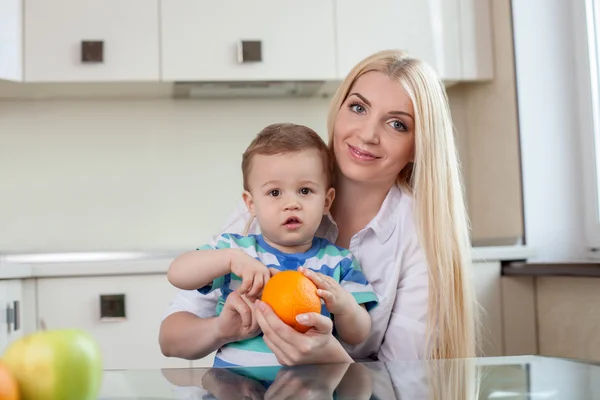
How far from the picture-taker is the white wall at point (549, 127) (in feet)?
8.43

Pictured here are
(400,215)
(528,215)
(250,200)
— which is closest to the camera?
(250,200)

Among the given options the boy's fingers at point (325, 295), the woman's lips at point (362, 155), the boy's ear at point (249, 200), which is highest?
the woman's lips at point (362, 155)

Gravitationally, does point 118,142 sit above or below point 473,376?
above

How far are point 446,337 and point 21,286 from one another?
1.33 meters

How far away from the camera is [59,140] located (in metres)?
2.81

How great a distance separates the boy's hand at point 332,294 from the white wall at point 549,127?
156cm

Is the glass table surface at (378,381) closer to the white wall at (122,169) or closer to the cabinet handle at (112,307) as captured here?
the cabinet handle at (112,307)

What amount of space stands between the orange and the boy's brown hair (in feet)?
2.48

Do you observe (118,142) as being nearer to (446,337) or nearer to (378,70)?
(378,70)

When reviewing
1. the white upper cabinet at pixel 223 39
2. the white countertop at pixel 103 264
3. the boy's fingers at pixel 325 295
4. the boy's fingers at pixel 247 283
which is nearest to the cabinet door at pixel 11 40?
the white upper cabinet at pixel 223 39

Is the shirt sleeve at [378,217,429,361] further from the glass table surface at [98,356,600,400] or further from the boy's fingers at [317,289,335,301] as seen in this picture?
the glass table surface at [98,356,600,400]

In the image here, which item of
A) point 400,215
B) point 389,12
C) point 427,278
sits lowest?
point 427,278

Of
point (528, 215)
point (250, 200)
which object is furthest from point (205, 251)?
point (528, 215)

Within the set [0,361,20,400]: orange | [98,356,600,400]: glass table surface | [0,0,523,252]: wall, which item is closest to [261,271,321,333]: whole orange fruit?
[98,356,600,400]: glass table surface
